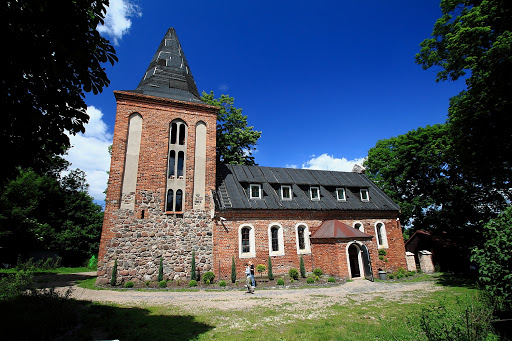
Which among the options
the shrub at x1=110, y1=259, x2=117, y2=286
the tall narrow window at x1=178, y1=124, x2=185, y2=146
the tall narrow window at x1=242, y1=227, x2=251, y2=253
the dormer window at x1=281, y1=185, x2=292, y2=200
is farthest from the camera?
the dormer window at x1=281, y1=185, x2=292, y2=200

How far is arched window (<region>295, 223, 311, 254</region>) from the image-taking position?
18727mm

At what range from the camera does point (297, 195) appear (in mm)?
20969

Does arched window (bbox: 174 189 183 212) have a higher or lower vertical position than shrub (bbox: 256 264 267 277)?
higher

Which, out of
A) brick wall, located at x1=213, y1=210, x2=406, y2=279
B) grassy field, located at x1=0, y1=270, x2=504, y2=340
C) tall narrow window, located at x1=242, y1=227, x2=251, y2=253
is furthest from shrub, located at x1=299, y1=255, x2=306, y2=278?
grassy field, located at x1=0, y1=270, x2=504, y2=340

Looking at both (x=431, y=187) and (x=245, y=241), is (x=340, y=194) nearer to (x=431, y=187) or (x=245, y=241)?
(x=245, y=241)

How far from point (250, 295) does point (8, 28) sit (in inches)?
500

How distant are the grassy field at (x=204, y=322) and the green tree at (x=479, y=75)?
9770 millimetres

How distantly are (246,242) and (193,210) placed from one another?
14.6 ft

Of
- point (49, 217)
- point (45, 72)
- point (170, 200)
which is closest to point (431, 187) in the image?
point (170, 200)

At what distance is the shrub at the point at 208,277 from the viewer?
15133 mm

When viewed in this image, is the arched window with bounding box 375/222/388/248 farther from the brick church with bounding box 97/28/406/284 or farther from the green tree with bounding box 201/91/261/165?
the green tree with bounding box 201/91/261/165

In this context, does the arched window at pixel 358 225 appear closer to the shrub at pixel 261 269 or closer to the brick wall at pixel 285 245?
the brick wall at pixel 285 245

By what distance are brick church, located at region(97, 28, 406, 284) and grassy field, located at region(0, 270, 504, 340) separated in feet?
21.3

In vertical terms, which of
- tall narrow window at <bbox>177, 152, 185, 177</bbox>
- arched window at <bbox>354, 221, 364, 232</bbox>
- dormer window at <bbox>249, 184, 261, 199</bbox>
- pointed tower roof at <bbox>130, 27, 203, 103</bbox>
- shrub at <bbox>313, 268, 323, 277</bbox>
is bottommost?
shrub at <bbox>313, 268, 323, 277</bbox>
